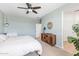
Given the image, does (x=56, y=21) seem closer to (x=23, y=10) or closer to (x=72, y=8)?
(x=72, y=8)

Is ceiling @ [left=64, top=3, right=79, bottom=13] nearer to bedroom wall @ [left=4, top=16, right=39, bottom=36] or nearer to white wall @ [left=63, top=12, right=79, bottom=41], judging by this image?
white wall @ [left=63, top=12, right=79, bottom=41]

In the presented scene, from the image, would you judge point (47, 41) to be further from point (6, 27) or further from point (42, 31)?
point (6, 27)

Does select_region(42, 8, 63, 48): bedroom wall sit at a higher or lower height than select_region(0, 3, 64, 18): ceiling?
lower

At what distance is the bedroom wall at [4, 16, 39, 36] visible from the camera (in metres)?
1.63

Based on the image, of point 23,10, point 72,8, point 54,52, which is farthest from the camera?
point 54,52

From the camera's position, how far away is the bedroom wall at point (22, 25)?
5.34 ft

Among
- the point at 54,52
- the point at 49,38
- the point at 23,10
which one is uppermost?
the point at 23,10

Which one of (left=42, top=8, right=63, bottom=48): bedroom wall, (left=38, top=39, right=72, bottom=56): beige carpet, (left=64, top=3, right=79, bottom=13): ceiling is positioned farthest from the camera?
(left=42, top=8, right=63, bottom=48): bedroom wall

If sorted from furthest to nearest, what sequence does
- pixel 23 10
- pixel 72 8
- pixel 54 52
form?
pixel 54 52, pixel 23 10, pixel 72 8

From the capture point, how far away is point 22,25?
1.67 m

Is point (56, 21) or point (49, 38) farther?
point (49, 38)

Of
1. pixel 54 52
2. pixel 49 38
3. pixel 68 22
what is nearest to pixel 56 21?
pixel 68 22

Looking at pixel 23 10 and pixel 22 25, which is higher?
pixel 23 10

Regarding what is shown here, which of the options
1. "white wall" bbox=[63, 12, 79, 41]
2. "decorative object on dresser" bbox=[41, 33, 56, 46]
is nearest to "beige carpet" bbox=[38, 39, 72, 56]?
"decorative object on dresser" bbox=[41, 33, 56, 46]
